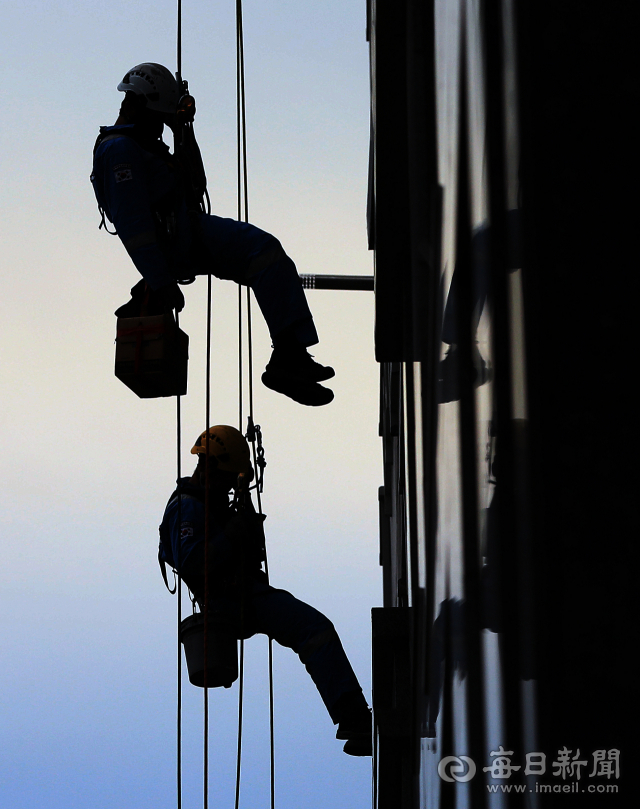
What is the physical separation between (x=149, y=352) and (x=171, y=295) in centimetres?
39

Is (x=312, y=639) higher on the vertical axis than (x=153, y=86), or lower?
lower

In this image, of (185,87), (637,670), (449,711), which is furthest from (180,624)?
(637,670)

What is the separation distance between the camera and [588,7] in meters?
3.09

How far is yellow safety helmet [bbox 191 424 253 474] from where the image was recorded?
779 centimetres

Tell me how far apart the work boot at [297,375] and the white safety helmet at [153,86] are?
165 centimetres

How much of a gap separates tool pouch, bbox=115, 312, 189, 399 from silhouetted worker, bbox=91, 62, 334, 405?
17 centimetres

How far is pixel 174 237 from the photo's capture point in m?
6.31

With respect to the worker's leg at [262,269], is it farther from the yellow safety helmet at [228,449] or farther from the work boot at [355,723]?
the work boot at [355,723]

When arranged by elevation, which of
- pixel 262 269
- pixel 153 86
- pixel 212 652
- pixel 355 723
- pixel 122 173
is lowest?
pixel 355 723

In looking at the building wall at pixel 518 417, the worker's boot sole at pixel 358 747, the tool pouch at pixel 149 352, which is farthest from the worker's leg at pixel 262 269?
the building wall at pixel 518 417

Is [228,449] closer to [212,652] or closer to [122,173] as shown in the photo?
[212,652]

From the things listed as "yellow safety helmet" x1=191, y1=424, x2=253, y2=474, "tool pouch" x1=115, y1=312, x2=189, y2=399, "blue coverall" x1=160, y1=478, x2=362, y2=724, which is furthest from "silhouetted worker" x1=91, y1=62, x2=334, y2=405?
"yellow safety helmet" x1=191, y1=424, x2=253, y2=474

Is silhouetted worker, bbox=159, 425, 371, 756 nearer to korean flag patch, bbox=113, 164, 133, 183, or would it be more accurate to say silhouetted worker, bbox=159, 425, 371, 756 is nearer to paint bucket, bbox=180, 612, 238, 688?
paint bucket, bbox=180, 612, 238, 688

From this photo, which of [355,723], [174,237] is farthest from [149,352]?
[355,723]
